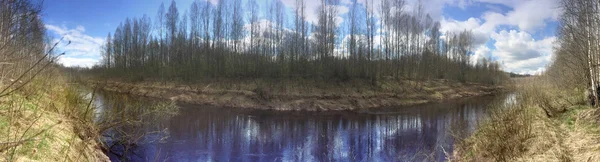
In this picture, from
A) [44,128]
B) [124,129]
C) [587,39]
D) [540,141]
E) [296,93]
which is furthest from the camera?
[296,93]

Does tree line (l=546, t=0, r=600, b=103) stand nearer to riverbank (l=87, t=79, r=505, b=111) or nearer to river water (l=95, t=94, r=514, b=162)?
river water (l=95, t=94, r=514, b=162)

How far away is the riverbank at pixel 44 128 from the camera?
489 cm

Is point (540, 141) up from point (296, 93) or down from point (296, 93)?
down

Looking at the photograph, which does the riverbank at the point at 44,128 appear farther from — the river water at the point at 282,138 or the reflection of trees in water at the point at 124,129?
the river water at the point at 282,138

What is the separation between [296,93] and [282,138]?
16747 millimetres

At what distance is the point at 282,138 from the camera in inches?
634

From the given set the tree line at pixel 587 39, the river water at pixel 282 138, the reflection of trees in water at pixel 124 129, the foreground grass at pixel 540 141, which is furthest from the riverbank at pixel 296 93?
the foreground grass at pixel 540 141

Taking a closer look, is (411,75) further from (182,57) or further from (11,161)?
(11,161)

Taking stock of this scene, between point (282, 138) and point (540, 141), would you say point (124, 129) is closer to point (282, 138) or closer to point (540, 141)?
point (282, 138)

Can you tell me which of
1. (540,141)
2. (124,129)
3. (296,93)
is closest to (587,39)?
(540,141)

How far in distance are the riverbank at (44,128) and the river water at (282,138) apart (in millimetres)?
1454

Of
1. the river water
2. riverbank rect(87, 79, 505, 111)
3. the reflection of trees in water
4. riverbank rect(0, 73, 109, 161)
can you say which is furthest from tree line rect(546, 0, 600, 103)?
riverbank rect(87, 79, 505, 111)

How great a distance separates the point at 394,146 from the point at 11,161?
1310 cm

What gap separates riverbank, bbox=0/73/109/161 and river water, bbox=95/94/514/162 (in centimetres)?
145
